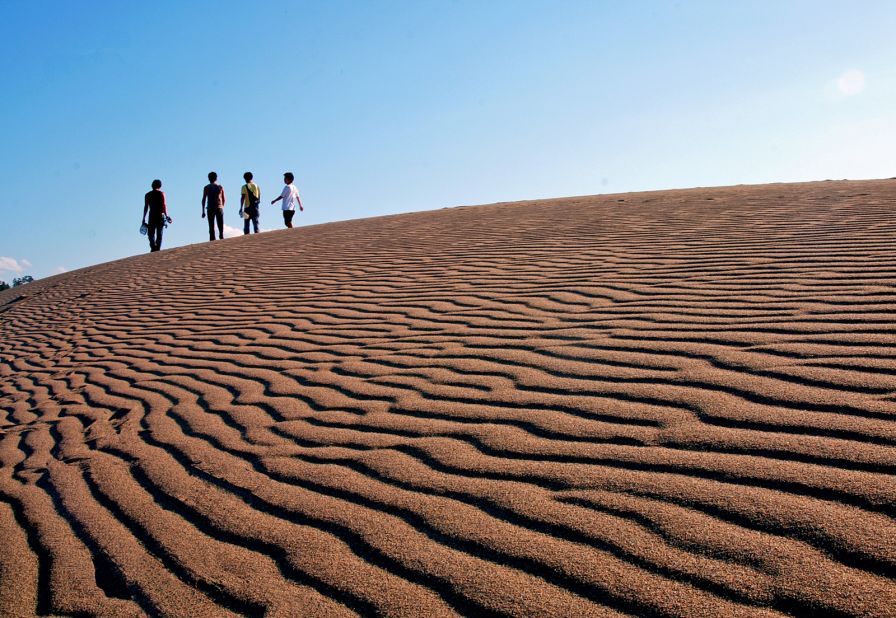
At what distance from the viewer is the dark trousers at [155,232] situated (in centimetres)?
1426

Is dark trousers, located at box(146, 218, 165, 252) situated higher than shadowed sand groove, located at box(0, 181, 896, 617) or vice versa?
dark trousers, located at box(146, 218, 165, 252)

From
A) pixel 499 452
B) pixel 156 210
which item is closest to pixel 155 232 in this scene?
pixel 156 210

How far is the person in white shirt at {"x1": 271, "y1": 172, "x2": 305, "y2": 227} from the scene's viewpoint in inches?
597

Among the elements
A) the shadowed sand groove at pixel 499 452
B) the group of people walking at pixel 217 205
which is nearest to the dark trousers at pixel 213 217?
the group of people walking at pixel 217 205

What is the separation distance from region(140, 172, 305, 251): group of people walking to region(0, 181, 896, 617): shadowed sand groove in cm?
843

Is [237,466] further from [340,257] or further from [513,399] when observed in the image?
[340,257]

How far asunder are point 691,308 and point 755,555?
2.67m

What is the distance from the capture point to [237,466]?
306 cm

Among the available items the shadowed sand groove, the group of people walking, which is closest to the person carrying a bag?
the group of people walking

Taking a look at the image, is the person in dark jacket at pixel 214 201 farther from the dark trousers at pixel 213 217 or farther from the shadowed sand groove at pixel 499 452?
the shadowed sand groove at pixel 499 452

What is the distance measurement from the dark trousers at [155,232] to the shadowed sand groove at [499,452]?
8.50 metres

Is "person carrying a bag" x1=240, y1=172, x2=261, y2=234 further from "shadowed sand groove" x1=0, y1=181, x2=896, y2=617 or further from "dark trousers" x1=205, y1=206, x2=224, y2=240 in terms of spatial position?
"shadowed sand groove" x1=0, y1=181, x2=896, y2=617

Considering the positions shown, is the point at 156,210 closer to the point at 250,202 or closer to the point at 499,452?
the point at 250,202

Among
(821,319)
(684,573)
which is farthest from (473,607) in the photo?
(821,319)
